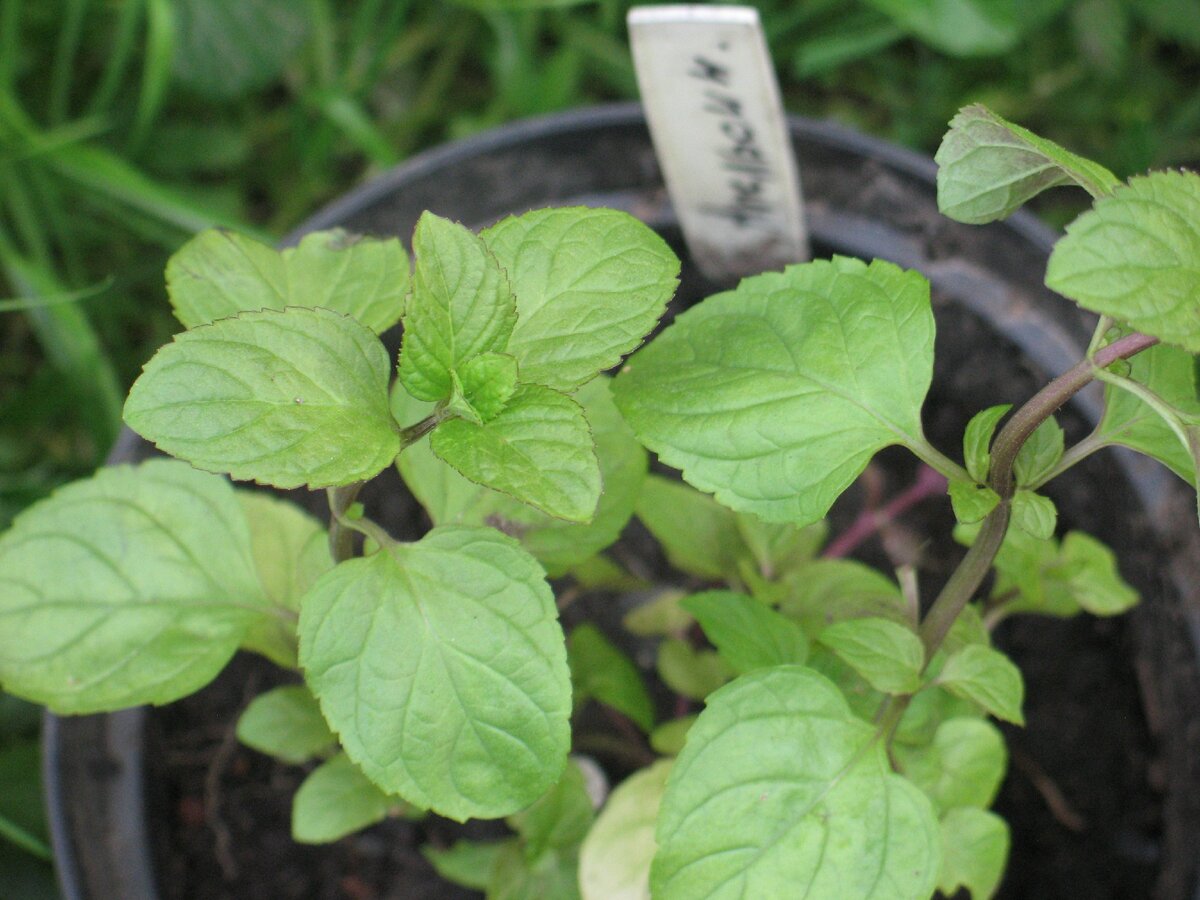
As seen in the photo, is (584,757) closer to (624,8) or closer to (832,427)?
(832,427)

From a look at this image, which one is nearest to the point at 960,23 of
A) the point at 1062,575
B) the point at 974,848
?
the point at 1062,575

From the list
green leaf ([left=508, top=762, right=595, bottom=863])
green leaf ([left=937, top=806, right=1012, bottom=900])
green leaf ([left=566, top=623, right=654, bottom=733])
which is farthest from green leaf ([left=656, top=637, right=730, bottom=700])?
green leaf ([left=937, top=806, right=1012, bottom=900])

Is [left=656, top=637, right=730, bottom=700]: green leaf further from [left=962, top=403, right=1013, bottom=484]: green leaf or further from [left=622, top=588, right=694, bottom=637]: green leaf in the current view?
[left=962, top=403, right=1013, bottom=484]: green leaf

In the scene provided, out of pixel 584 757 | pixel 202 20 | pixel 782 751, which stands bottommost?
pixel 584 757

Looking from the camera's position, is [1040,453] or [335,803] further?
[335,803]

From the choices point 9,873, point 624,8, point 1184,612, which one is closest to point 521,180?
point 624,8

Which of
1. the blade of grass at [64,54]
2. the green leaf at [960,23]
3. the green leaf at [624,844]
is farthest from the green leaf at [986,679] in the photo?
the blade of grass at [64,54]

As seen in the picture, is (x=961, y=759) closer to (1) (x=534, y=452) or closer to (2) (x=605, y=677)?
(2) (x=605, y=677)

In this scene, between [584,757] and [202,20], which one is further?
[202,20]
